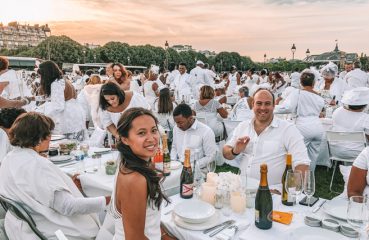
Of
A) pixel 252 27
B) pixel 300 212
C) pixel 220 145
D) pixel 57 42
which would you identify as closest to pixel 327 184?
pixel 220 145

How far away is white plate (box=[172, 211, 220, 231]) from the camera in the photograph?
185 cm

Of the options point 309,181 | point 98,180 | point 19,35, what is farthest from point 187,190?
point 19,35

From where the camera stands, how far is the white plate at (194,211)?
188cm

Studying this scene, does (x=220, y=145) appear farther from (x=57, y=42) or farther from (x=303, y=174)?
(x=57, y=42)

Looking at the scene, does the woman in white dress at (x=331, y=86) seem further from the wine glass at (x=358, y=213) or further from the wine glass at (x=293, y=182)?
the wine glass at (x=358, y=213)

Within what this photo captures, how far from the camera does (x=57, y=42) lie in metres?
60.4

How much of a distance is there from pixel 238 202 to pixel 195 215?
0.30 meters

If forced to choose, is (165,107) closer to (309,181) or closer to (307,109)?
(307,109)

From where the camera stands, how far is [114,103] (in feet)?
13.8

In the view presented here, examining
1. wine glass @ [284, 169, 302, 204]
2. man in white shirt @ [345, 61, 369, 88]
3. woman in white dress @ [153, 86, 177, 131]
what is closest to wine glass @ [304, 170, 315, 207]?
wine glass @ [284, 169, 302, 204]

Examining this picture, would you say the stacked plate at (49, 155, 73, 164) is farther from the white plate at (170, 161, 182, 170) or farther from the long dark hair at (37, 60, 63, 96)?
the long dark hair at (37, 60, 63, 96)

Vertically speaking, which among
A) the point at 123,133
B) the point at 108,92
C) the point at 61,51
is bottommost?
the point at 123,133

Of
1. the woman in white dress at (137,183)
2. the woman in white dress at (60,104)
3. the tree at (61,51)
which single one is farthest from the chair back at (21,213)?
the tree at (61,51)

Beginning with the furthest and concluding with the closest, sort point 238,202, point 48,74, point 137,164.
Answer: point 48,74
point 238,202
point 137,164
